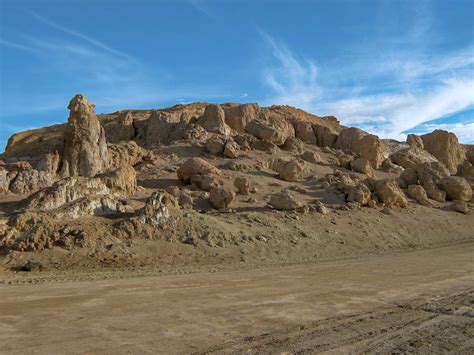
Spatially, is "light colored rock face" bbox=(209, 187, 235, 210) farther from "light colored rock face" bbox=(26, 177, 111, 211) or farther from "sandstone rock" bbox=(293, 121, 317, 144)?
"sandstone rock" bbox=(293, 121, 317, 144)

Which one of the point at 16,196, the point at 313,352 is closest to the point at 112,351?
the point at 313,352

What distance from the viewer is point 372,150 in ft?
105

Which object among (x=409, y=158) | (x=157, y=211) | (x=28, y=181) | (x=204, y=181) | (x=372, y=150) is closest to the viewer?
(x=157, y=211)

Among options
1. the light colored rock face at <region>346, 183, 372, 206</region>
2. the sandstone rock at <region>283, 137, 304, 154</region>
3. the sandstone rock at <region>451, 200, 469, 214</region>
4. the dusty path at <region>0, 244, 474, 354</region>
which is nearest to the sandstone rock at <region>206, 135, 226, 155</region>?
the sandstone rock at <region>283, 137, 304, 154</region>

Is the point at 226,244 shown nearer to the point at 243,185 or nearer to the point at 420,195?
the point at 243,185

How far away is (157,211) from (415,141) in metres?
28.6

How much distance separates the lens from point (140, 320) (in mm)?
6445

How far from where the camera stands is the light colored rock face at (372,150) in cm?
3189

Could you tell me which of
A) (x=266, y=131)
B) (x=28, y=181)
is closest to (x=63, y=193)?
(x=28, y=181)

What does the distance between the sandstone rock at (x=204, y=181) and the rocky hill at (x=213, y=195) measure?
0.05m

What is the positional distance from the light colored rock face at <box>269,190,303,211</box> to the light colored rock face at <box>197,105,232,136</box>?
398 inches

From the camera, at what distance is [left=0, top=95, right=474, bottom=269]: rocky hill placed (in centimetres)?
1358

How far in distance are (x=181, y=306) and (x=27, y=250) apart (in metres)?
6.90

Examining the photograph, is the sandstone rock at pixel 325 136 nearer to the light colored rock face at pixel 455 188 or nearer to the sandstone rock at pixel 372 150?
the sandstone rock at pixel 372 150
